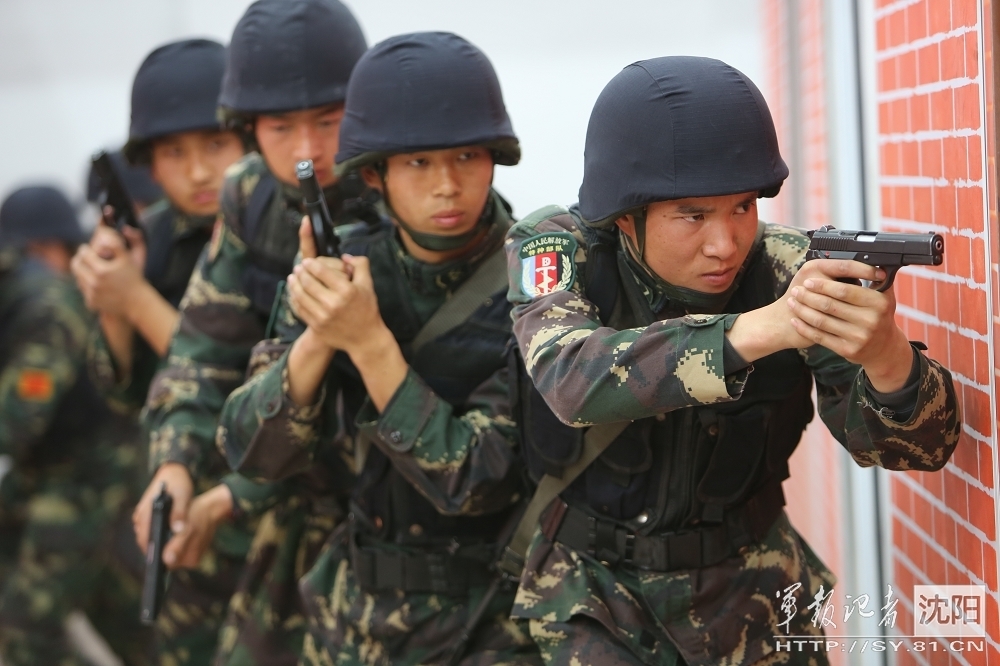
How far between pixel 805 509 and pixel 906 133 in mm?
3016

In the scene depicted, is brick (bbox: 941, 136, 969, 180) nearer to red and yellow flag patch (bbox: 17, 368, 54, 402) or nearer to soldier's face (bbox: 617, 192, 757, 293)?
soldier's face (bbox: 617, 192, 757, 293)

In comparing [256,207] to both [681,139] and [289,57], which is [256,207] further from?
[681,139]

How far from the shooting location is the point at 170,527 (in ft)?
10.9

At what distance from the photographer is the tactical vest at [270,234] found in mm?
3440

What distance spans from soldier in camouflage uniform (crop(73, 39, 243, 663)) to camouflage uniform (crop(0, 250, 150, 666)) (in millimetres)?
648

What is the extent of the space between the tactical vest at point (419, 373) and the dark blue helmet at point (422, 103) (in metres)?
0.26

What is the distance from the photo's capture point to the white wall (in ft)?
24.4

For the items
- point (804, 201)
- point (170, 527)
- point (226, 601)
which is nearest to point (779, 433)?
point (170, 527)

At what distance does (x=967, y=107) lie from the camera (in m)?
2.27

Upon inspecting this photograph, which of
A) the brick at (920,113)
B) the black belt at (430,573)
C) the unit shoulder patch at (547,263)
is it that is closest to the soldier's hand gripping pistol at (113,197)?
the black belt at (430,573)

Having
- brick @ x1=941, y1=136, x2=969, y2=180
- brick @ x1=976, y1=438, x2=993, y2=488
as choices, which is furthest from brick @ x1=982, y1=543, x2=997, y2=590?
brick @ x1=941, y1=136, x2=969, y2=180

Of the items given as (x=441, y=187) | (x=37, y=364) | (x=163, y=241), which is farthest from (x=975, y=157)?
(x=37, y=364)

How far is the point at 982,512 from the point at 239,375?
84.2 inches

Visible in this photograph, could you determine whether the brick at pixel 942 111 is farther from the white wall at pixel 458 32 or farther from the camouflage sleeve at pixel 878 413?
the white wall at pixel 458 32
